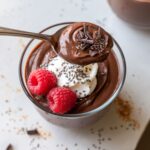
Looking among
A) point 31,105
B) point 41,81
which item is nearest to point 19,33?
point 41,81

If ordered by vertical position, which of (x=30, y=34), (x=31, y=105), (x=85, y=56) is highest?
(x=30, y=34)

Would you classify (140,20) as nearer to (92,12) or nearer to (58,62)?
(92,12)

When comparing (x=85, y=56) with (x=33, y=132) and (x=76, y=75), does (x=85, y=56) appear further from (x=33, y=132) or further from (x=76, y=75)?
(x=33, y=132)

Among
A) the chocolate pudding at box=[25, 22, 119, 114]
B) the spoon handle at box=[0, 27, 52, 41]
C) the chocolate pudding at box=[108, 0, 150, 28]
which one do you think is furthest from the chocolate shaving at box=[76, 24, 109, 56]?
the chocolate pudding at box=[108, 0, 150, 28]

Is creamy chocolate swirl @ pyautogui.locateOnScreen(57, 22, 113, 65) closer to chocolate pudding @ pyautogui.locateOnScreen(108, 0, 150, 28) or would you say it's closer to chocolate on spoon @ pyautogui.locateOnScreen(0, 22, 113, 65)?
chocolate on spoon @ pyautogui.locateOnScreen(0, 22, 113, 65)

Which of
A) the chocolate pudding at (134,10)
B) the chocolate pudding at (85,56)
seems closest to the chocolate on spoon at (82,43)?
the chocolate pudding at (85,56)

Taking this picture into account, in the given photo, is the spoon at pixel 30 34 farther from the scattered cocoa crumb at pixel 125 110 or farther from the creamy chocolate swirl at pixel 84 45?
the scattered cocoa crumb at pixel 125 110
